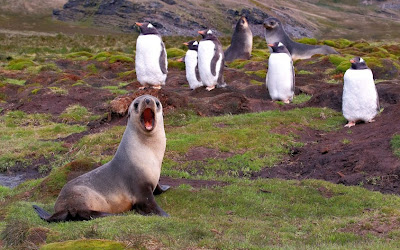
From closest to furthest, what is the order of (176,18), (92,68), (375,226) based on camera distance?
(375,226)
(92,68)
(176,18)

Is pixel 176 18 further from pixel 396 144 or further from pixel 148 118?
pixel 148 118

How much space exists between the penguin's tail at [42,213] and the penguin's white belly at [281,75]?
40.0 ft

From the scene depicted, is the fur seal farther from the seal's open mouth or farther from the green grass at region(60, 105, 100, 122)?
the green grass at region(60, 105, 100, 122)

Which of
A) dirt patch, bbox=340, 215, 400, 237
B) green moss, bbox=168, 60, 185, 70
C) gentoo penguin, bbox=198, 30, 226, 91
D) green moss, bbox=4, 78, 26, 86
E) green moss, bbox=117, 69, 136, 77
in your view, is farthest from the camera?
green moss, bbox=168, 60, 185, 70

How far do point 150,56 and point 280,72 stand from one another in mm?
4443

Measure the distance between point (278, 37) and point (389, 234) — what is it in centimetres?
2463

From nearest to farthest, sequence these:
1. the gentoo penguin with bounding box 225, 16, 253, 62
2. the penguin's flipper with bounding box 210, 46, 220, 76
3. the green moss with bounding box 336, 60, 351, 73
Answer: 1. the penguin's flipper with bounding box 210, 46, 220, 76
2. the green moss with bounding box 336, 60, 351, 73
3. the gentoo penguin with bounding box 225, 16, 253, 62

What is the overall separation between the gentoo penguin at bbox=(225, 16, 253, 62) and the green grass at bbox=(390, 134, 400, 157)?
20.5 metres

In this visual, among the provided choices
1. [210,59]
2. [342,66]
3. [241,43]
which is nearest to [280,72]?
[210,59]

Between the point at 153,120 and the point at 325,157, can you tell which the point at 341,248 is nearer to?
the point at 153,120

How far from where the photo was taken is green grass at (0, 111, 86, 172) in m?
15.3

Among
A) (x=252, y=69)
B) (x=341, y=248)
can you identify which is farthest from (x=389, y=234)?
(x=252, y=69)

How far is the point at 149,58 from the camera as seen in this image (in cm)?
1966

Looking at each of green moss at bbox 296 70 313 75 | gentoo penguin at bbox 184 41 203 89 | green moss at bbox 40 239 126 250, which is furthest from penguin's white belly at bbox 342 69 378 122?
green moss at bbox 40 239 126 250
